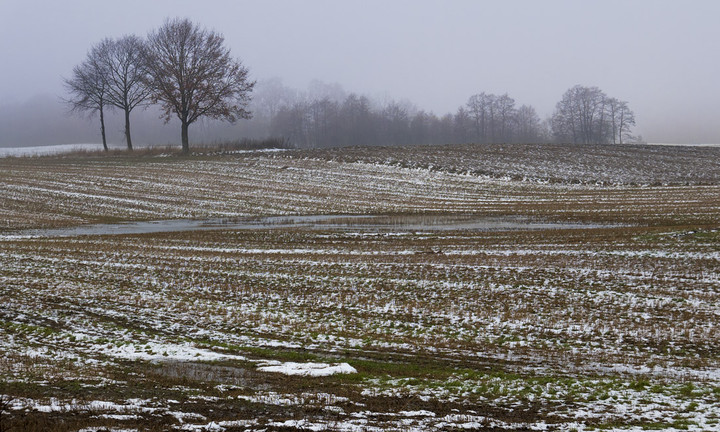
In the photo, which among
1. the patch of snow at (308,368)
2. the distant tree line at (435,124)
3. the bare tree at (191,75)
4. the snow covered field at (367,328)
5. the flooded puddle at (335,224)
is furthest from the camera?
the distant tree line at (435,124)

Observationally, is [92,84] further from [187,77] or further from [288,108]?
[288,108]

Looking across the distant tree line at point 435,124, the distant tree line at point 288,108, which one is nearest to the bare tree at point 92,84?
the distant tree line at point 288,108

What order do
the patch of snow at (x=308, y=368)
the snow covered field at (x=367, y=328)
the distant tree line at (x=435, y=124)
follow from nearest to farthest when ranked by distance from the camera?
the snow covered field at (x=367, y=328) < the patch of snow at (x=308, y=368) < the distant tree line at (x=435, y=124)

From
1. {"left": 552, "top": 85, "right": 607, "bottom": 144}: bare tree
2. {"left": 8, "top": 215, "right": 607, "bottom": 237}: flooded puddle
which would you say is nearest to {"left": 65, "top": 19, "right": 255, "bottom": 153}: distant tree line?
{"left": 8, "top": 215, "right": 607, "bottom": 237}: flooded puddle

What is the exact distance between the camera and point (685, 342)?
12.5 m

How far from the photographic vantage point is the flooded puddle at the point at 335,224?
31.6 m

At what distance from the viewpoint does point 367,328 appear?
1405cm

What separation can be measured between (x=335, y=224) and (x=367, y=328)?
66.9ft

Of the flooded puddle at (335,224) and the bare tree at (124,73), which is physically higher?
the bare tree at (124,73)

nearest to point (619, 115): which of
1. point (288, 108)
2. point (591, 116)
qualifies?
point (591, 116)

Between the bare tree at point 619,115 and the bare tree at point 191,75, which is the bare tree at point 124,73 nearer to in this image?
the bare tree at point 191,75

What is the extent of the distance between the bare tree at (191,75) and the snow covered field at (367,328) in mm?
33553

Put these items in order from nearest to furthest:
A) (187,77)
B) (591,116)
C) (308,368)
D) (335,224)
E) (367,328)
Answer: (308,368) → (367,328) → (335,224) → (187,77) → (591,116)

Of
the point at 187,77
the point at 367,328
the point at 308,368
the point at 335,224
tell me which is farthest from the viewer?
the point at 187,77
